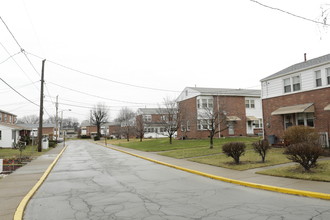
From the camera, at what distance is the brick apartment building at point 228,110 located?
35.3 meters

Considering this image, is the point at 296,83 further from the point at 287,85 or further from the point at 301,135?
the point at 301,135

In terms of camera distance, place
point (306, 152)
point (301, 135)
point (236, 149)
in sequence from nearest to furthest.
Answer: point (306, 152)
point (236, 149)
point (301, 135)

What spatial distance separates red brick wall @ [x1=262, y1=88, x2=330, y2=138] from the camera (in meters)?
17.9

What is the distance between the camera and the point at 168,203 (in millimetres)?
6723

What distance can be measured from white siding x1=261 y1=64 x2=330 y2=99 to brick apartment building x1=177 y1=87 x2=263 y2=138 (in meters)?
11.3

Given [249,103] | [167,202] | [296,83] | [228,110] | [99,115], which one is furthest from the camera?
[99,115]

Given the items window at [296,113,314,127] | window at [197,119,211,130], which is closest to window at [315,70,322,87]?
window at [296,113,314,127]

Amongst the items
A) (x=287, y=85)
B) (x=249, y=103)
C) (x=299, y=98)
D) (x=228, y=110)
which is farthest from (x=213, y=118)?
(x=249, y=103)

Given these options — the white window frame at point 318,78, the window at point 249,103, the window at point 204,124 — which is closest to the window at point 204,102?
the window at point 204,124

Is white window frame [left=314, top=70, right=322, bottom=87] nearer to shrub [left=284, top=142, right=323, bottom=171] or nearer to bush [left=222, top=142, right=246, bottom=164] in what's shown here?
bush [left=222, top=142, right=246, bottom=164]

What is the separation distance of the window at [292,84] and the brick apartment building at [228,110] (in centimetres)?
1319

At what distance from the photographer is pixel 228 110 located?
3541 cm

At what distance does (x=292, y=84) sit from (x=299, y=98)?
1374 mm

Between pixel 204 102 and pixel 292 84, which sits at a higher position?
pixel 204 102
